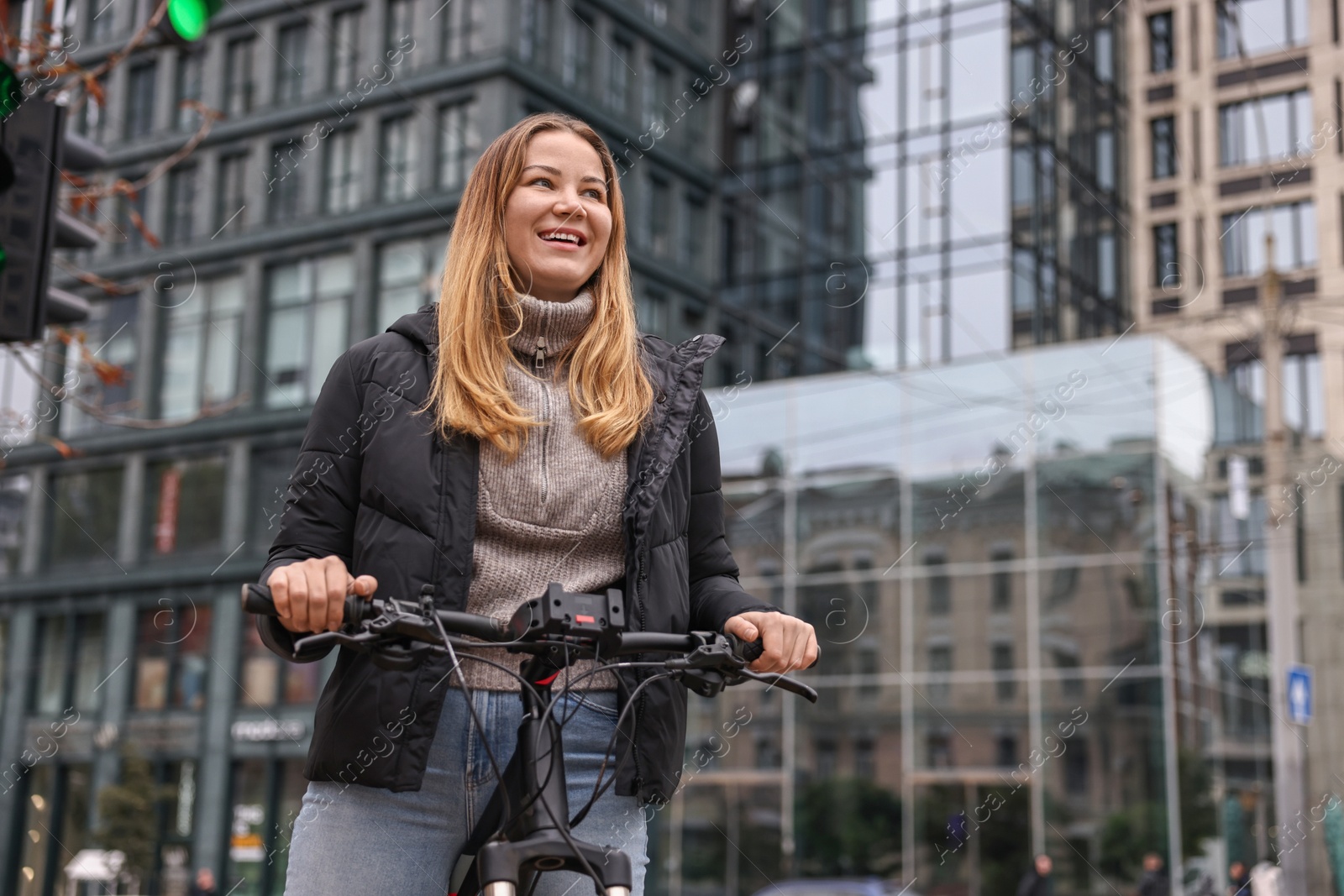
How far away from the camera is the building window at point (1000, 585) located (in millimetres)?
22000

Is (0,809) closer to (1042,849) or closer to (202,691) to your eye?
(202,691)

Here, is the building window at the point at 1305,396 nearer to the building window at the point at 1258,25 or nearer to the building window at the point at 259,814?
the building window at the point at 1258,25

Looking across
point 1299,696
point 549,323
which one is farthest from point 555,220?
point 1299,696

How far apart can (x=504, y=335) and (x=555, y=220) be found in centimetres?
19

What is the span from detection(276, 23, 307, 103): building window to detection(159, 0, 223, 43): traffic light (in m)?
23.6

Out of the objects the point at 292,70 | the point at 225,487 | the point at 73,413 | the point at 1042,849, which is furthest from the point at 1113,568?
the point at 73,413

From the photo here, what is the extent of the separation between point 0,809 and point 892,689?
54.4 feet

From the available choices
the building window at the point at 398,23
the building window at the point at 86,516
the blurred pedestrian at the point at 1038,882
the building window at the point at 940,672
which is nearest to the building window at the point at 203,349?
the building window at the point at 86,516

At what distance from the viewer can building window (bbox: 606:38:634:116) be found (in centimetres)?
2733

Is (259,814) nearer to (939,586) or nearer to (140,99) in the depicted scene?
(939,586)

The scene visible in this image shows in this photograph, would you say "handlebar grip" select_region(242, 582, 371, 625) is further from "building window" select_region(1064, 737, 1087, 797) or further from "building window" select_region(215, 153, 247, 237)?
"building window" select_region(215, 153, 247, 237)

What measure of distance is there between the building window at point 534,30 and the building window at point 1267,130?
11203 millimetres

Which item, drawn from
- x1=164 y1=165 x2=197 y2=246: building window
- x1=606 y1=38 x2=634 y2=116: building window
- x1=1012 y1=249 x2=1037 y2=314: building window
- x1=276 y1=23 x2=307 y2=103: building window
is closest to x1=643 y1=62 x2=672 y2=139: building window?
x1=606 y1=38 x2=634 y2=116: building window

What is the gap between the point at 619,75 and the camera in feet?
90.3
